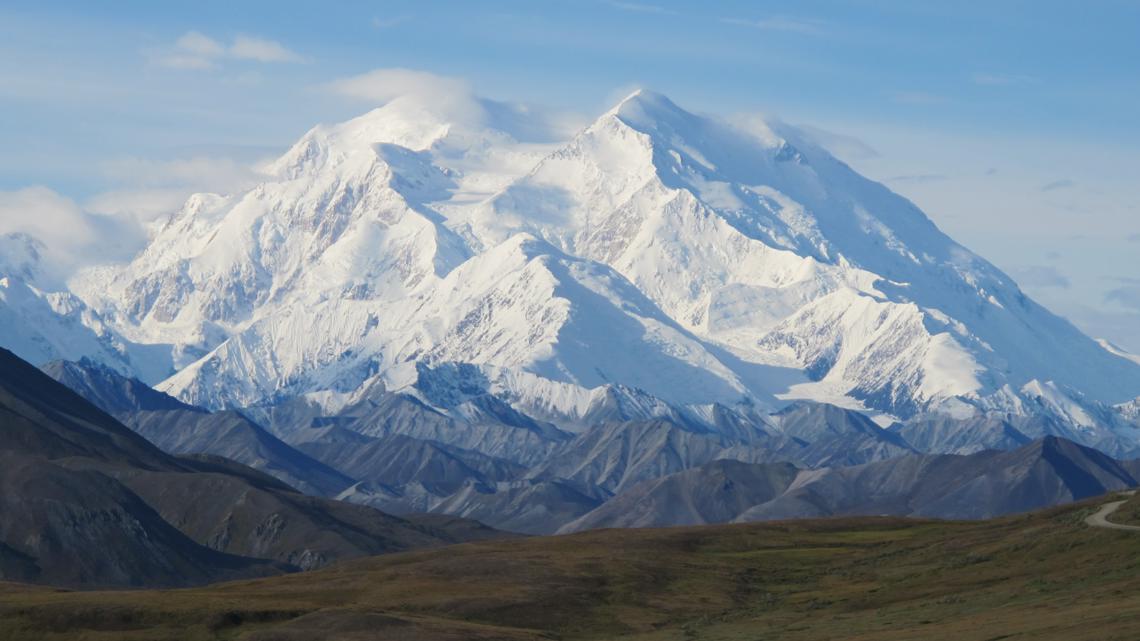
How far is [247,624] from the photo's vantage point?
15188cm

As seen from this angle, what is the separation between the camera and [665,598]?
175500mm

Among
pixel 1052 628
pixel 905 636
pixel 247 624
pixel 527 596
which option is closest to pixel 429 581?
pixel 527 596

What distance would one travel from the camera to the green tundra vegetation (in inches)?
5517

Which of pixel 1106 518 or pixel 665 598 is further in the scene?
pixel 665 598

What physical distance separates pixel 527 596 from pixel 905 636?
4743cm

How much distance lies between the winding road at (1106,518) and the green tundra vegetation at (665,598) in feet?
4.56

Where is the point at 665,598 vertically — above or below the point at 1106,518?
below

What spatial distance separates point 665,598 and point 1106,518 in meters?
36.1

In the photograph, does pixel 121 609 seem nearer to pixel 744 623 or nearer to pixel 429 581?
pixel 429 581

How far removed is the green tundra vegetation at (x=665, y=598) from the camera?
140125 mm

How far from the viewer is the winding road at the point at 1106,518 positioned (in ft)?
527

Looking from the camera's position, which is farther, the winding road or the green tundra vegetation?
the winding road

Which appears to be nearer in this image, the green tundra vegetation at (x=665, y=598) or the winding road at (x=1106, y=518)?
the green tundra vegetation at (x=665, y=598)

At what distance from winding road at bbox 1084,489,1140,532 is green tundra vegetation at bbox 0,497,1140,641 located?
139 centimetres
